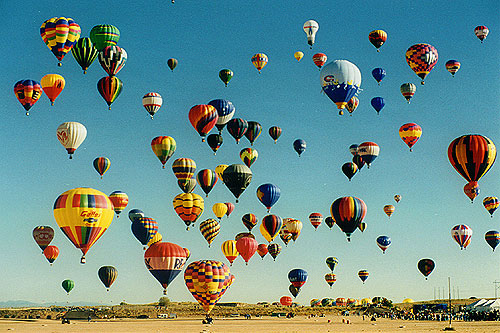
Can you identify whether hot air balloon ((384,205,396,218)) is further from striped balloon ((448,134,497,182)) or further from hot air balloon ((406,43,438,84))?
striped balloon ((448,134,497,182))

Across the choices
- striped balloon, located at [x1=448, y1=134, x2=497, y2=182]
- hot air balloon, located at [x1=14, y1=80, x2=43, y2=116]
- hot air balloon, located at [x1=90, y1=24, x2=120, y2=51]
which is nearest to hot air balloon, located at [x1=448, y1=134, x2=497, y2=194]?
striped balloon, located at [x1=448, y1=134, x2=497, y2=182]

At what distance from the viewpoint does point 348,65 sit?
3906cm

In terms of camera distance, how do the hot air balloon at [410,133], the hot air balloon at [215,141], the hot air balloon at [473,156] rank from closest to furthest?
the hot air balloon at [473,156]
the hot air balloon at [215,141]
the hot air balloon at [410,133]

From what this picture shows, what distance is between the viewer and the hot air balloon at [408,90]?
50.1 metres

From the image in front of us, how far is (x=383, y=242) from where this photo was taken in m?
67.2

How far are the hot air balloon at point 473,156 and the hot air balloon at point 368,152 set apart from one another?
15647mm

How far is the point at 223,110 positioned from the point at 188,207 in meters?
7.87

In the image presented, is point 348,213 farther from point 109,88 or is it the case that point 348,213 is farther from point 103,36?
point 103,36

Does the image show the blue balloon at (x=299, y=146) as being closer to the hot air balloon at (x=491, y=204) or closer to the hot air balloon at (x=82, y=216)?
the hot air balloon at (x=491, y=204)

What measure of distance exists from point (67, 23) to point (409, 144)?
2626 centimetres

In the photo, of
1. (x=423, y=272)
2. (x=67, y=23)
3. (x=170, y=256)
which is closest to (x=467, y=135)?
(x=170, y=256)

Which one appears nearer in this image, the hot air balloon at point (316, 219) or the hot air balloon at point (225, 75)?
the hot air balloon at point (225, 75)

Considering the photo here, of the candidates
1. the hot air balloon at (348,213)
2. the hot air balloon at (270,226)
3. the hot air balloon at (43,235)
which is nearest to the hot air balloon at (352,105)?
the hot air balloon at (348,213)

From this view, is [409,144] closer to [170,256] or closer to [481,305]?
[170,256]
